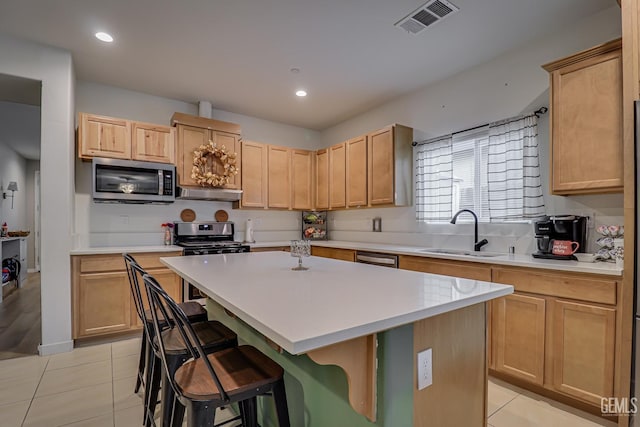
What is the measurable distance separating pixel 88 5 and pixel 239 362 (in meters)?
2.72

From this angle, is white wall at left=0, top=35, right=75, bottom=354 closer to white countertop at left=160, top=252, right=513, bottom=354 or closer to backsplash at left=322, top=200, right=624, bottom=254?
white countertop at left=160, top=252, right=513, bottom=354

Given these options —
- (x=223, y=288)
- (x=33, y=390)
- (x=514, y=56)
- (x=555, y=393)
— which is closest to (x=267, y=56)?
(x=514, y=56)

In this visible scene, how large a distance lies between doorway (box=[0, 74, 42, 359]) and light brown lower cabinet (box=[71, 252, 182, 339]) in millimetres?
492

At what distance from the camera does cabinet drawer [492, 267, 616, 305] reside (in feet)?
6.18

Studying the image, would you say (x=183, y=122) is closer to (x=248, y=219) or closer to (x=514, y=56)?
(x=248, y=219)

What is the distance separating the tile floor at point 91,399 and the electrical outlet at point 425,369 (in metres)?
1.22

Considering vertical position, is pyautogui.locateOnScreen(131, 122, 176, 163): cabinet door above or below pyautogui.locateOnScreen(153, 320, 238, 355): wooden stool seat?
above

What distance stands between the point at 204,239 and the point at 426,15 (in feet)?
11.2

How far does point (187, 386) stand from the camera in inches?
43.2

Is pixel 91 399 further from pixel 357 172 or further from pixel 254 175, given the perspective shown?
pixel 357 172

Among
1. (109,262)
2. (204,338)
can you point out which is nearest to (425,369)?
(204,338)

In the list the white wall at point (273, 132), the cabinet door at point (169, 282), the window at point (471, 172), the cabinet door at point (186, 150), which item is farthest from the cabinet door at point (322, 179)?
the cabinet door at point (169, 282)

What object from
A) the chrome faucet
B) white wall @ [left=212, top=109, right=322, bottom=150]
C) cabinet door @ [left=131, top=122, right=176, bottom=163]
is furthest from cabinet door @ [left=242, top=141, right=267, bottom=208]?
the chrome faucet

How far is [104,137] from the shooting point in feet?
10.9
